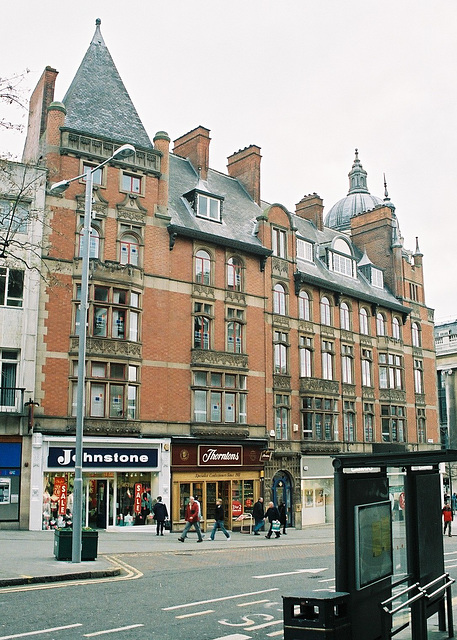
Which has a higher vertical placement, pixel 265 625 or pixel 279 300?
pixel 279 300

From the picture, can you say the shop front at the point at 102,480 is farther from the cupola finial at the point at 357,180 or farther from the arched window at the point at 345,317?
the cupola finial at the point at 357,180

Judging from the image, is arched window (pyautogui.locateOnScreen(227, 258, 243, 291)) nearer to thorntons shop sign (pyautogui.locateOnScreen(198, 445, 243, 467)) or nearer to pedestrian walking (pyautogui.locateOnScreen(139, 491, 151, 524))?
thorntons shop sign (pyautogui.locateOnScreen(198, 445, 243, 467))

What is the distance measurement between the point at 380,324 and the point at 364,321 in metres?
2.09

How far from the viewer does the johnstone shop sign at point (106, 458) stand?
95.2 ft

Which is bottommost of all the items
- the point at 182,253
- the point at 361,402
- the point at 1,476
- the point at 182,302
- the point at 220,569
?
the point at 220,569

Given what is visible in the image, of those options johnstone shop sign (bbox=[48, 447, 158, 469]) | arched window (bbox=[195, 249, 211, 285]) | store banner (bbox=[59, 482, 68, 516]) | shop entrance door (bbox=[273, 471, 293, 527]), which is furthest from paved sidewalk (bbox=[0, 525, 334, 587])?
arched window (bbox=[195, 249, 211, 285])

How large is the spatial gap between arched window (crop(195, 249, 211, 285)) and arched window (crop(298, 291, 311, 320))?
7610 millimetres

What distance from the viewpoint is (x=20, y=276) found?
29422mm

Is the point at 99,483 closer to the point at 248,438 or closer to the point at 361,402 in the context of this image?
the point at 248,438

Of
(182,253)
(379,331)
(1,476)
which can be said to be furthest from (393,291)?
(1,476)

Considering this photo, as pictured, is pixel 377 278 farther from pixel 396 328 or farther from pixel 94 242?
pixel 94 242

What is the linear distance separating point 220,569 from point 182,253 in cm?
1992

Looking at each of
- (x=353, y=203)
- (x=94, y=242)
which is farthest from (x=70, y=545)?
(x=353, y=203)

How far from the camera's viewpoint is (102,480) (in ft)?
100
